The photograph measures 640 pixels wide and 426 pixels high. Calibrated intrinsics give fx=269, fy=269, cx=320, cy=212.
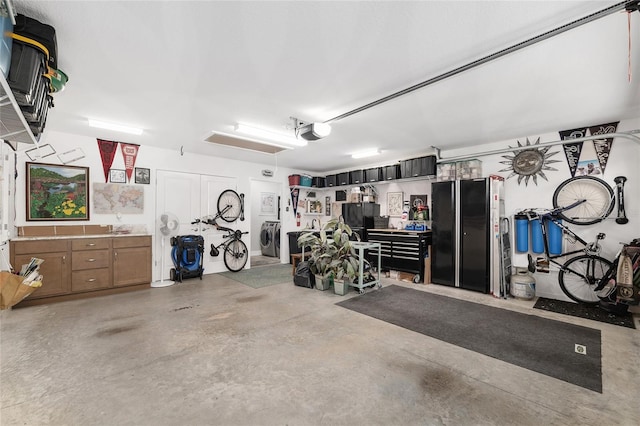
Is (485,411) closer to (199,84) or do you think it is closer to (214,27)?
(214,27)

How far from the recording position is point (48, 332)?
2967mm

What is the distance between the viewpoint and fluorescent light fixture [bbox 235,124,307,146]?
3969mm

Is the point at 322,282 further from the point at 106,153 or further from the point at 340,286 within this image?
the point at 106,153

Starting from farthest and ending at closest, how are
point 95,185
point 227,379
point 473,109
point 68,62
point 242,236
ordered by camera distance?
point 242,236
point 95,185
point 473,109
point 68,62
point 227,379

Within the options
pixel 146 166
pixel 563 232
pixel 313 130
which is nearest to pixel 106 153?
pixel 146 166

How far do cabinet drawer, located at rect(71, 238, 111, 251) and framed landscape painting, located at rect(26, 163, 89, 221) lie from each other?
0.64m

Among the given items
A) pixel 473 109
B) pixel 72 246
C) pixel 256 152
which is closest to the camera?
pixel 473 109

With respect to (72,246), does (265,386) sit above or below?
below

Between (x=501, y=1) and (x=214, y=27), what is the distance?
1.92 meters

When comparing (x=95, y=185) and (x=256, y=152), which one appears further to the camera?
(x=256, y=152)

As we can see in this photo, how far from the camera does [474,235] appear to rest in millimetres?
4621

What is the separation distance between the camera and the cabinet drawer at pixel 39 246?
Answer: 3.68m

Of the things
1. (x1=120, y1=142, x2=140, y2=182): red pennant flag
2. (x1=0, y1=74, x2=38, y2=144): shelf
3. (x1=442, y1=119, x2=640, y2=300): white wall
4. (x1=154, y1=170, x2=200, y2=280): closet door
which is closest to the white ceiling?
(x1=442, y1=119, x2=640, y2=300): white wall

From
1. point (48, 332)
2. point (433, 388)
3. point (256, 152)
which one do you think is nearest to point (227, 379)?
Answer: point (433, 388)
